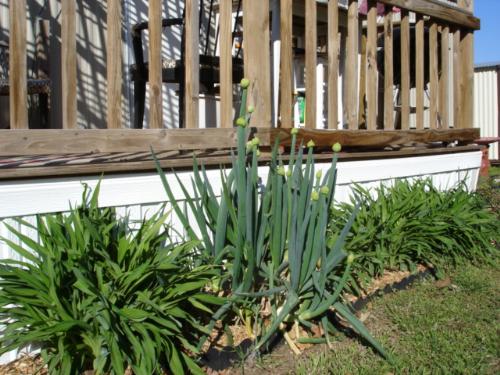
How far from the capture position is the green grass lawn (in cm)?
262

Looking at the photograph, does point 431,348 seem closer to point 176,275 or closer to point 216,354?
point 216,354

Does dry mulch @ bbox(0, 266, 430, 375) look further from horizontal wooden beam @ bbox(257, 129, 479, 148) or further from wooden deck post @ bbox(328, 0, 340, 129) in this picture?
wooden deck post @ bbox(328, 0, 340, 129)

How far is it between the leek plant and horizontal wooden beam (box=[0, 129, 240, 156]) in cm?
43

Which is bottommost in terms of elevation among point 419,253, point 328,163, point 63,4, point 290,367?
point 290,367

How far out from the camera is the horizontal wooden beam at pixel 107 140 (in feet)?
9.07

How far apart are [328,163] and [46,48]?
2.92m

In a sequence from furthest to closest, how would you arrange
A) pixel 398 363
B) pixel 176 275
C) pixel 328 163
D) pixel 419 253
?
1. pixel 328 163
2. pixel 419 253
3. pixel 398 363
4. pixel 176 275

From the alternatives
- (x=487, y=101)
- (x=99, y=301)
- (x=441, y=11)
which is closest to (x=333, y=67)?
(x=441, y=11)

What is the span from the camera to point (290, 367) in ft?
8.55

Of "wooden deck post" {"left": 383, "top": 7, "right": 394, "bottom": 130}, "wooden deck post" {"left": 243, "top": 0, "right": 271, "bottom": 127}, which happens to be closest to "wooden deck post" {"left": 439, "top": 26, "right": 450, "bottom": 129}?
"wooden deck post" {"left": 383, "top": 7, "right": 394, "bottom": 130}

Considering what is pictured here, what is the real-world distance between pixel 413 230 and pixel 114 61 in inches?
80.3

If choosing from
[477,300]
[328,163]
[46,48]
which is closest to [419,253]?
[477,300]

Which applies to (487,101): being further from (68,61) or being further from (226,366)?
(226,366)

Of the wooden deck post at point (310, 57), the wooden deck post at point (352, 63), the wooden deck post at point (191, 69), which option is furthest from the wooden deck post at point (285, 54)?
the wooden deck post at point (352, 63)
